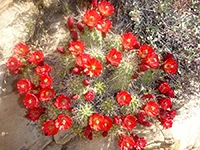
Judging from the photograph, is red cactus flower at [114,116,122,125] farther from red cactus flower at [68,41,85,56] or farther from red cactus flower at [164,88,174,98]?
red cactus flower at [68,41,85,56]

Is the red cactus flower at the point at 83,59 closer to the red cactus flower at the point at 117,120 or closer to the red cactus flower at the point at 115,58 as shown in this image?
the red cactus flower at the point at 115,58

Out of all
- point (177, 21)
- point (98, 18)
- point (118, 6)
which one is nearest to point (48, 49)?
point (98, 18)

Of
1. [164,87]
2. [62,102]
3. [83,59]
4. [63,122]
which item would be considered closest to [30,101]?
[62,102]

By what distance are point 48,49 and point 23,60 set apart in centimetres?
63

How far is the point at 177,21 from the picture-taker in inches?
Answer: 149

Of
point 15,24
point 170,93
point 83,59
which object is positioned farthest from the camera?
point 15,24

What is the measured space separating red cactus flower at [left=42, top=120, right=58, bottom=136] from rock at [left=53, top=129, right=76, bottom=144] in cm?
53

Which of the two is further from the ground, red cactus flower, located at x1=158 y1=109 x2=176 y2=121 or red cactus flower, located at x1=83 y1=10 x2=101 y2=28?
red cactus flower, located at x1=83 y1=10 x2=101 y2=28

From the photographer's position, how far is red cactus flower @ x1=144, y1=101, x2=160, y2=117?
294cm

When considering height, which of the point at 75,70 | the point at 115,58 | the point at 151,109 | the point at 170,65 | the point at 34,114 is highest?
the point at 75,70

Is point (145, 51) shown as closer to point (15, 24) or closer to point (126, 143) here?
point (126, 143)

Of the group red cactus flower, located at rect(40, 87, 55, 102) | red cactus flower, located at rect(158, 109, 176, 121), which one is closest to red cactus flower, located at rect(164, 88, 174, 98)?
red cactus flower, located at rect(158, 109, 176, 121)

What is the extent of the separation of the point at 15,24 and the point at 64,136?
8.94ft

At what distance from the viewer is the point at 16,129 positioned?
3346mm
